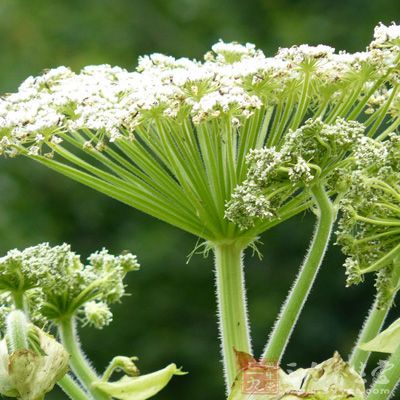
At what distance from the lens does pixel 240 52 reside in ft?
10.5

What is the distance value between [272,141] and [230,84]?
0.19 meters

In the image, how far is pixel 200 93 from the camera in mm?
2723

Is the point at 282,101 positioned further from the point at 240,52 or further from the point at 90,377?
the point at 90,377

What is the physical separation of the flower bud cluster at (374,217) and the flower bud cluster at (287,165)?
0.19ft

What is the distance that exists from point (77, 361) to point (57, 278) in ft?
0.87

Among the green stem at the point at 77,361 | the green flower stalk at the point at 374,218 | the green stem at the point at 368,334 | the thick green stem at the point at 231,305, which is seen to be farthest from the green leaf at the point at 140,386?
the green flower stalk at the point at 374,218

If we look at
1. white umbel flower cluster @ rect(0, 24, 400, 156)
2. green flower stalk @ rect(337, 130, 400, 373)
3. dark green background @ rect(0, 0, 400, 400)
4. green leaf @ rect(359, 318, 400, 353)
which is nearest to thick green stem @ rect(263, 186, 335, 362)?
green flower stalk @ rect(337, 130, 400, 373)

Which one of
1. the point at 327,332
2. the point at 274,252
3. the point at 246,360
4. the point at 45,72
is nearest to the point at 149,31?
the point at 274,252

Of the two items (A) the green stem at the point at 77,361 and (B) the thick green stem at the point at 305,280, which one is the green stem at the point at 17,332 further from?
(B) the thick green stem at the point at 305,280

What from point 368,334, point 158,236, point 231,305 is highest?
point 158,236

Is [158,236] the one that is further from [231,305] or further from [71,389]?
[71,389]

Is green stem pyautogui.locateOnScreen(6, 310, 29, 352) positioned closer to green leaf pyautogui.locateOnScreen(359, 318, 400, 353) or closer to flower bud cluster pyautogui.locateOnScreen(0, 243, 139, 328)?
flower bud cluster pyautogui.locateOnScreen(0, 243, 139, 328)

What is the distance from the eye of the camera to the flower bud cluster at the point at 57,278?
2.73 metres

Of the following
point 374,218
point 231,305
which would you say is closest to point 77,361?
point 231,305
